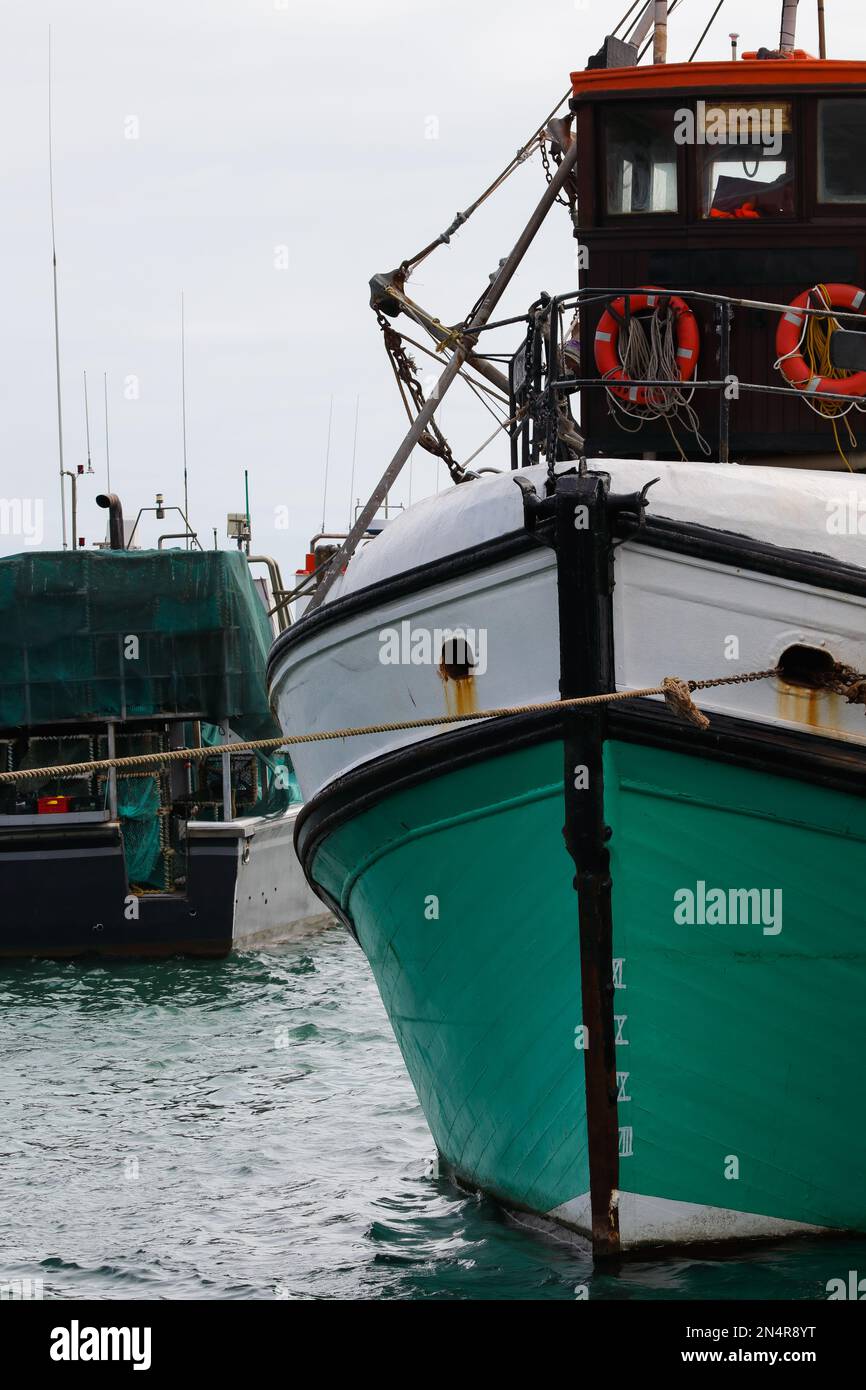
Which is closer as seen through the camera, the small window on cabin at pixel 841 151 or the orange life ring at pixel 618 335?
the orange life ring at pixel 618 335

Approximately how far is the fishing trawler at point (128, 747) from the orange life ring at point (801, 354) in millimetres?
11651

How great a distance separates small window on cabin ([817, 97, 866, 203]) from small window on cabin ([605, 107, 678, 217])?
0.81 meters

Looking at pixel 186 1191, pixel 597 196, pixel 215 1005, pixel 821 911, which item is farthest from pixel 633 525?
pixel 215 1005

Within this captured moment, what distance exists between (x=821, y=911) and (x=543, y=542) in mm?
1940

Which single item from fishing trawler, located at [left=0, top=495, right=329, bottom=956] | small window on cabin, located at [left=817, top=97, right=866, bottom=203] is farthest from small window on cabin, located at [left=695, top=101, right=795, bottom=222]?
fishing trawler, located at [left=0, top=495, right=329, bottom=956]

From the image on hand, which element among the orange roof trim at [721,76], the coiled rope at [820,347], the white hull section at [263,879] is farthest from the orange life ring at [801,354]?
the white hull section at [263,879]

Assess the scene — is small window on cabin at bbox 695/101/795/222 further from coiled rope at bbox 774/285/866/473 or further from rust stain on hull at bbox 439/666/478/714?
rust stain on hull at bbox 439/666/478/714

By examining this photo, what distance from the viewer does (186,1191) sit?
33.2 ft

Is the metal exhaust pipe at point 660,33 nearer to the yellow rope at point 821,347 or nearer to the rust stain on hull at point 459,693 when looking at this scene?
the yellow rope at point 821,347

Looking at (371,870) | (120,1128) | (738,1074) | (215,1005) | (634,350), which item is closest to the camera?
(738,1074)

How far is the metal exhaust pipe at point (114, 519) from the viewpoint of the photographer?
22547mm

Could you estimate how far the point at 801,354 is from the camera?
8.98 meters

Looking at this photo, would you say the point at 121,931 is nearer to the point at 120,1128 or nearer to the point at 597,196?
the point at 120,1128

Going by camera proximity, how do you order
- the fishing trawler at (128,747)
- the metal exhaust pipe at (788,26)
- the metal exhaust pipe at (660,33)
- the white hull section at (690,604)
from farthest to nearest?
the fishing trawler at (128,747)
the metal exhaust pipe at (788,26)
the metal exhaust pipe at (660,33)
the white hull section at (690,604)
